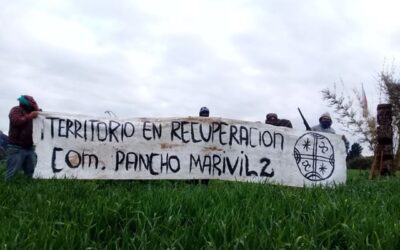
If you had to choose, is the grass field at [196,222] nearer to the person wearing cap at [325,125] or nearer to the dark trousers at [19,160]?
the dark trousers at [19,160]

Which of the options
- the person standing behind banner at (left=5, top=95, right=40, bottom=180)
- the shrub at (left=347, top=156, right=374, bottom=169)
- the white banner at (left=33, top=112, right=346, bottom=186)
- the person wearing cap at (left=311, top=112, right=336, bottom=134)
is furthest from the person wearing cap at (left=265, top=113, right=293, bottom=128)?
the shrub at (left=347, top=156, right=374, bottom=169)

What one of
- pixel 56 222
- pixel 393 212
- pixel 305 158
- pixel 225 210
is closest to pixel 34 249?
pixel 56 222

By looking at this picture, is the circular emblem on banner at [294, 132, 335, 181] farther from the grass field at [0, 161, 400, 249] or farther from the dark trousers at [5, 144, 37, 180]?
the dark trousers at [5, 144, 37, 180]

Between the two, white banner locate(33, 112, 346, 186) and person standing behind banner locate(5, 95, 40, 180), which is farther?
person standing behind banner locate(5, 95, 40, 180)

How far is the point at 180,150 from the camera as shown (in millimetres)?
8508

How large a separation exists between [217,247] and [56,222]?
1283 millimetres

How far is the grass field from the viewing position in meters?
3.69

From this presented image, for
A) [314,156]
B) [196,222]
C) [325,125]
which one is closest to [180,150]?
[314,156]

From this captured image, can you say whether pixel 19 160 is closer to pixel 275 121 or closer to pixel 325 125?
pixel 275 121

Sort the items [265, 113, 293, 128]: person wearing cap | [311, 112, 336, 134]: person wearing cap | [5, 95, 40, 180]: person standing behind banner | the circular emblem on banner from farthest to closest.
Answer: [265, 113, 293, 128]: person wearing cap < [311, 112, 336, 134]: person wearing cap < the circular emblem on banner < [5, 95, 40, 180]: person standing behind banner

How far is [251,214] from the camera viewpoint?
450cm

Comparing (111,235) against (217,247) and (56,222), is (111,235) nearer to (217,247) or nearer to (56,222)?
(56,222)

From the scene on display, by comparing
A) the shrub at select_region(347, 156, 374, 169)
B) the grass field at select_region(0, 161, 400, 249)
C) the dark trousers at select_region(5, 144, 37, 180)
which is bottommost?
the grass field at select_region(0, 161, 400, 249)

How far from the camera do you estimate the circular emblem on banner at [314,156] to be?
9.28m
